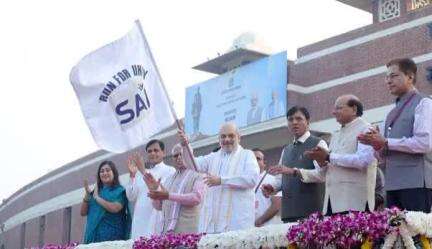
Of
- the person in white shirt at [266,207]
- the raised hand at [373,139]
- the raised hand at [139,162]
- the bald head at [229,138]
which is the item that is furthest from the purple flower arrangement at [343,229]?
A: the raised hand at [139,162]

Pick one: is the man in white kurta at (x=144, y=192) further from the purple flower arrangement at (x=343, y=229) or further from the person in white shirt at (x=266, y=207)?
the purple flower arrangement at (x=343, y=229)

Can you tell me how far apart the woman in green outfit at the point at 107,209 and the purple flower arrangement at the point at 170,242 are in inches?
42.0

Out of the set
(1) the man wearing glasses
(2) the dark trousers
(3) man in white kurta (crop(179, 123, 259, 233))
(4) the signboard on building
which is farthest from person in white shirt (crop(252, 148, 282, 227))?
(4) the signboard on building

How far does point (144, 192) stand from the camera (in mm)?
6957

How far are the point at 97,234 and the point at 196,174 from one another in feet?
3.81

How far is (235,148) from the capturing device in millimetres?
5977

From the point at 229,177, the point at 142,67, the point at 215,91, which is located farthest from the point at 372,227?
the point at 215,91

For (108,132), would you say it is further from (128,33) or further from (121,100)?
(128,33)

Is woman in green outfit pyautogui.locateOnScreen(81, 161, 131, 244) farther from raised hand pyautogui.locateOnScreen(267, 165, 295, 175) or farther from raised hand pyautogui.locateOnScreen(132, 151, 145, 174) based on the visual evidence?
raised hand pyautogui.locateOnScreen(267, 165, 295, 175)

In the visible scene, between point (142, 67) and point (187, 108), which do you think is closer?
point (142, 67)

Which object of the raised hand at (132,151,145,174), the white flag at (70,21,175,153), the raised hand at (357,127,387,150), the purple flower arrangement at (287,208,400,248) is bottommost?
the purple flower arrangement at (287,208,400,248)

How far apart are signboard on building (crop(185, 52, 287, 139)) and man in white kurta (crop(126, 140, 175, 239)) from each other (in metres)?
15.4

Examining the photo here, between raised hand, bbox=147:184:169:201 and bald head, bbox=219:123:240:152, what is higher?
bald head, bbox=219:123:240:152

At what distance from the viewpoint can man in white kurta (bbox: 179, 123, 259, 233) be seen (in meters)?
5.80
